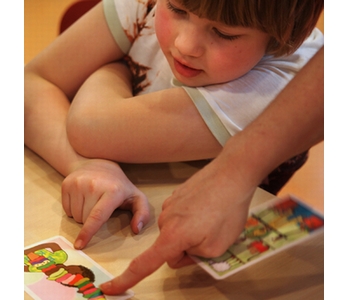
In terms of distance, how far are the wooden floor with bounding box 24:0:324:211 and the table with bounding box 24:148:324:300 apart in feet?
0.15

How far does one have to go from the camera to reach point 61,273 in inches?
17.8

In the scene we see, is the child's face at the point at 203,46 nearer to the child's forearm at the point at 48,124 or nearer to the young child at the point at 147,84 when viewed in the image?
the young child at the point at 147,84

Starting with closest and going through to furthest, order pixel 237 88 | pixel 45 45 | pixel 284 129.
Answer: pixel 284 129, pixel 237 88, pixel 45 45

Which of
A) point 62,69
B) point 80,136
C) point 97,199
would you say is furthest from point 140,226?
point 62,69

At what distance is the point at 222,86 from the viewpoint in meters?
0.62

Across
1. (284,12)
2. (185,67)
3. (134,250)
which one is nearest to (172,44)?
(185,67)

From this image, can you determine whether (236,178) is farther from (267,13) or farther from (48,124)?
(48,124)

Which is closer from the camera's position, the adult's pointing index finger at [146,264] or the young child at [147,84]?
the adult's pointing index finger at [146,264]

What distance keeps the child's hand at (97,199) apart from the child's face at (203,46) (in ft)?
0.48

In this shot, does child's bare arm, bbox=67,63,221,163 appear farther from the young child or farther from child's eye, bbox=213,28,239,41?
child's eye, bbox=213,28,239,41

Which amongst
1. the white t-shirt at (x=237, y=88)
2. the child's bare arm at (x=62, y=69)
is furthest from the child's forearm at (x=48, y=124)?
the white t-shirt at (x=237, y=88)

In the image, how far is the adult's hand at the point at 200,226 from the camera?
→ 0.42m

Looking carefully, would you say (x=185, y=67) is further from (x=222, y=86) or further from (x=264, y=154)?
(x=264, y=154)

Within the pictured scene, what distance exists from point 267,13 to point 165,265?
254mm
